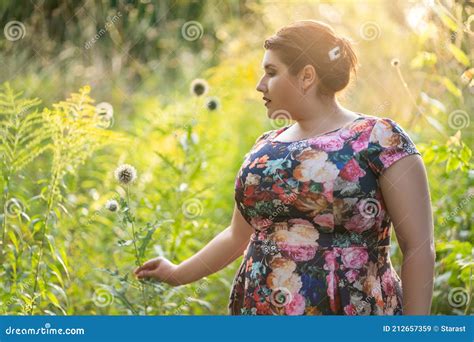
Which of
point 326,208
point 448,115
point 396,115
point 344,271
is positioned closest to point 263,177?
point 326,208

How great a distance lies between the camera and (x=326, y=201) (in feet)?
5.50

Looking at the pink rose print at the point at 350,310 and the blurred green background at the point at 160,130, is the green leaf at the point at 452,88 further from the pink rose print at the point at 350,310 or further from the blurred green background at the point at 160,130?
the pink rose print at the point at 350,310

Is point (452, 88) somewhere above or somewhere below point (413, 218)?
above

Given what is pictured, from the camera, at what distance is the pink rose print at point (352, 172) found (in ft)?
5.47

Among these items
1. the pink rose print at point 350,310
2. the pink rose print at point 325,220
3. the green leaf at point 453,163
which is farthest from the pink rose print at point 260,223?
the green leaf at point 453,163

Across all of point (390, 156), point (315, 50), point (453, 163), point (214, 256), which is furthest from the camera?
point (453, 163)

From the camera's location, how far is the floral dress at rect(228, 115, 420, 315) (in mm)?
1673

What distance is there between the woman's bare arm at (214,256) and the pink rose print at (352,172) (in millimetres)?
381

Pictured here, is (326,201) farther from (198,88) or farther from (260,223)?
(198,88)

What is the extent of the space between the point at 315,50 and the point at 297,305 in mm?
597

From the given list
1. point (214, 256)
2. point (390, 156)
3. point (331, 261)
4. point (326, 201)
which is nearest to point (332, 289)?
point (331, 261)

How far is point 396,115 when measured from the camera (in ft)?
11.6

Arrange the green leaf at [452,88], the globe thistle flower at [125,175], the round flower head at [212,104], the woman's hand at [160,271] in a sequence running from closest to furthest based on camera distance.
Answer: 1. the woman's hand at [160,271]
2. the globe thistle flower at [125,175]
3. the green leaf at [452,88]
4. the round flower head at [212,104]

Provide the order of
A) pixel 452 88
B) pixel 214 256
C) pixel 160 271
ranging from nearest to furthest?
pixel 214 256 → pixel 160 271 → pixel 452 88
